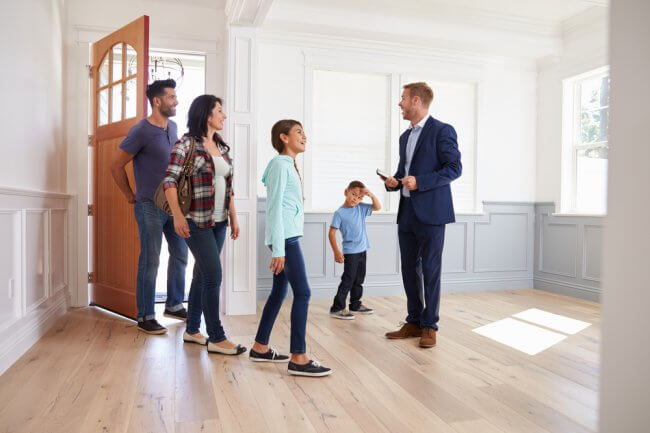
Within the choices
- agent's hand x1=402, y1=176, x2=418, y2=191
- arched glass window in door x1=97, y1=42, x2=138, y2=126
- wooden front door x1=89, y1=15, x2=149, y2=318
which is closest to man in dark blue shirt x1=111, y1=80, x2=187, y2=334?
wooden front door x1=89, y1=15, x2=149, y2=318

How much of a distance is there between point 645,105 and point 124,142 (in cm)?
316

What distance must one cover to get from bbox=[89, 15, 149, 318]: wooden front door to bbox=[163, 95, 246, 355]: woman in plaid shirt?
3.50 ft

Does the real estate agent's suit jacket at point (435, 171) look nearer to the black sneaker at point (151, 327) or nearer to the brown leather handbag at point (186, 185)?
the brown leather handbag at point (186, 185)

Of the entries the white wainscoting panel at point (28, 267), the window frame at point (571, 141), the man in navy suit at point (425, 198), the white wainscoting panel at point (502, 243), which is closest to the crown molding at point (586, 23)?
the window frame at point (571, 141)

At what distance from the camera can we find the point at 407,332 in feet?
10.3

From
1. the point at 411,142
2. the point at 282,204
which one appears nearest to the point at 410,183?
the point at 411,142

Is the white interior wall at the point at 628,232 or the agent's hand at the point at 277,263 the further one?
the agent's hand at the point at 277,263

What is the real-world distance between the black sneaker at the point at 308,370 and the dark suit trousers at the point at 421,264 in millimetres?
845

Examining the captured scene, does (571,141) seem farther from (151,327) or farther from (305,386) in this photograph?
(151,327)

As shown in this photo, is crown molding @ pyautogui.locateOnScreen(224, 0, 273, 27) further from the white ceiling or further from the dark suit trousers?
the dark suit trousers

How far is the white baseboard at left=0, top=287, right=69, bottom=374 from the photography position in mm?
2469

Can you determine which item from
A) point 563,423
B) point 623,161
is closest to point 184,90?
point 563,423

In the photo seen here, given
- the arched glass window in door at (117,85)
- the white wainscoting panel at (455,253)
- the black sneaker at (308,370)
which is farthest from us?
the white wainscoting panel at (455,253)

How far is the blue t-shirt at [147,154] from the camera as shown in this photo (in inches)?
126
